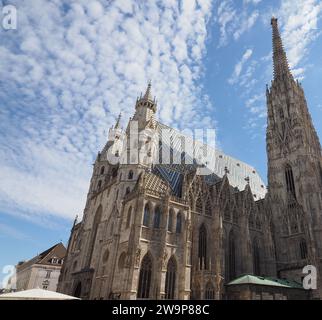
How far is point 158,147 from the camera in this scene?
48656mm

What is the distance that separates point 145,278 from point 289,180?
114 ft

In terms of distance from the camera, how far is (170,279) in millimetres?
32031

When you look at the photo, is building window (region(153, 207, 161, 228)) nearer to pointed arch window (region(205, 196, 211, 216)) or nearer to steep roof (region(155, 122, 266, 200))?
pointed arch window (region(205, 196, 211, 216))

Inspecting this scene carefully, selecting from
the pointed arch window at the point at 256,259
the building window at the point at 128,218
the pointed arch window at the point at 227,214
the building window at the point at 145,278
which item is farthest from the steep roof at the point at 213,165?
the building window at the point at 145,278

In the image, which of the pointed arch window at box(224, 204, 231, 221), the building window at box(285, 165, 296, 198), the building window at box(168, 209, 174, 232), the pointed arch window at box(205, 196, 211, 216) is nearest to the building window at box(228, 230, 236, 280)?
the pointed arch window at box(224, 204, 231, 221)

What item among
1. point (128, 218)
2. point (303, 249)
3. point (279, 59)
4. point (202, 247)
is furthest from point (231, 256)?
point (279, 59)

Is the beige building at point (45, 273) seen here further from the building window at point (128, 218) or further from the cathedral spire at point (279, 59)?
the cathedral spire at point (279, 59)

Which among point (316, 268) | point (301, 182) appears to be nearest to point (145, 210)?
point (316, 268)

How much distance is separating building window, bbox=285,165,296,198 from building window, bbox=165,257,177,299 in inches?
1133

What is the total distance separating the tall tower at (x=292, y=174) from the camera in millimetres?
44125

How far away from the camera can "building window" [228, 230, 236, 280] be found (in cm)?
3947

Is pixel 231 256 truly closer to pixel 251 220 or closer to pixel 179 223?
pixel 251 220

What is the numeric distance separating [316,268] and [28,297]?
39.6 metres
